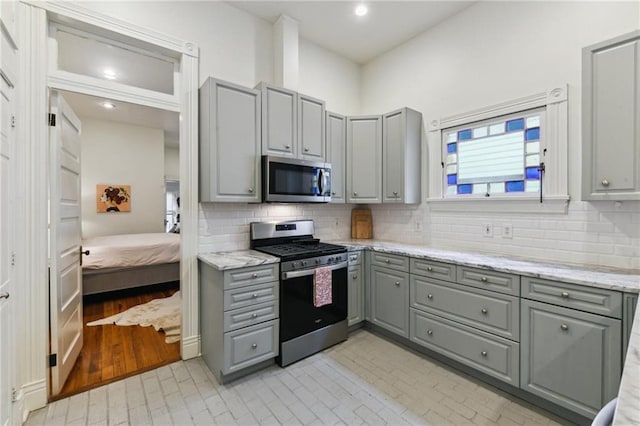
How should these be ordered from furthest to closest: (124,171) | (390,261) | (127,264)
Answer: (124,171), (127,264), (390,261)

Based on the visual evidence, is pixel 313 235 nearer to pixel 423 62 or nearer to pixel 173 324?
pixel 173 324

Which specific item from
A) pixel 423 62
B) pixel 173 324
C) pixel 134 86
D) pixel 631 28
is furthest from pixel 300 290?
pixel 631 28

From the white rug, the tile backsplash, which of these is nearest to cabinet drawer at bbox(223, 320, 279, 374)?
the tile backsplash

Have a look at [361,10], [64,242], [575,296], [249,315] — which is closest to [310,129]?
[361,10]

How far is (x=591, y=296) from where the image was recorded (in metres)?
1.74

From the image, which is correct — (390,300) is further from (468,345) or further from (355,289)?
(468,345)

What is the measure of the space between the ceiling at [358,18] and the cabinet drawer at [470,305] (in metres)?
2.75

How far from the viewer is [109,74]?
232cm

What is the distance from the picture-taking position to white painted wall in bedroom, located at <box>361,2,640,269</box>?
84.6 inches

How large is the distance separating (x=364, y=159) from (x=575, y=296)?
230cm

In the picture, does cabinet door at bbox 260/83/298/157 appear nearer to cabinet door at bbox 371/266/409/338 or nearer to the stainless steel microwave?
the stainless steel microwave

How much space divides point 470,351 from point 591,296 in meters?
0.93

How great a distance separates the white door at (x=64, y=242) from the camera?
2092 millimetres

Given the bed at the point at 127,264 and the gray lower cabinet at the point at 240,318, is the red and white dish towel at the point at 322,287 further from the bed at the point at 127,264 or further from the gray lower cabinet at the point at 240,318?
the bed at the point at 127,264
